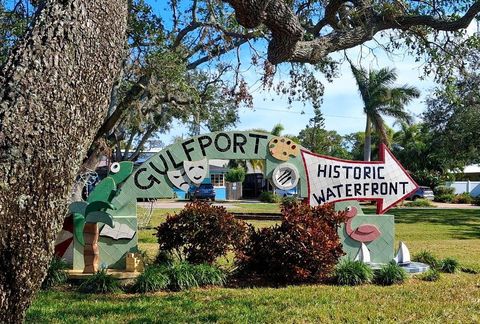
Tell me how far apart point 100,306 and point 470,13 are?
705 cm

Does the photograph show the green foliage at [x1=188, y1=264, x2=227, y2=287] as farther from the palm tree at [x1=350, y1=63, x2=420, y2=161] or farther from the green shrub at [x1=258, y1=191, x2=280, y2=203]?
the green shrub at [x1=258, y1=191, x2=280, y2=203]

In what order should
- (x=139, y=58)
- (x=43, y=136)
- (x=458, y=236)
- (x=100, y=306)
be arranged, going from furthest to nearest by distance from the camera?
(x=458, y=236)
(x=139, y=58)
(x=100, y=306)
(x=43, y=136)

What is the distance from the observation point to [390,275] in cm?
999

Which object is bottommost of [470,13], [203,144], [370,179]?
[370,179]

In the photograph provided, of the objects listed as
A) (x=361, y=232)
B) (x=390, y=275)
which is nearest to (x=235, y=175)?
(x=361, y=232)

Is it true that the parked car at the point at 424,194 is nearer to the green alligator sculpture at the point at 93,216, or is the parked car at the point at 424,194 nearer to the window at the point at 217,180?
the window at the point at 217,180

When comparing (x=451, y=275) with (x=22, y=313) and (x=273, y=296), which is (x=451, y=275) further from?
(x=22, y=313)

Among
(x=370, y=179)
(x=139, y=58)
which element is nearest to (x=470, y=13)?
(x=370, y=179)

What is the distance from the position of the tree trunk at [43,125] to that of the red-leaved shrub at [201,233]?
751cm

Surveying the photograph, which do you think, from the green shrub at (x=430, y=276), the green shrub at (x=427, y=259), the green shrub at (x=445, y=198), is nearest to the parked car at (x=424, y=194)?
the green shrub at (x=445, y=198)

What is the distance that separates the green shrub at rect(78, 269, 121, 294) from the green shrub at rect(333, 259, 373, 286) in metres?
3.84

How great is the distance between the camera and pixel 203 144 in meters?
11.2

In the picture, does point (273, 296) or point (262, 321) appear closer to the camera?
point (262, 321)

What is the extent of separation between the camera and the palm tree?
39.1m
